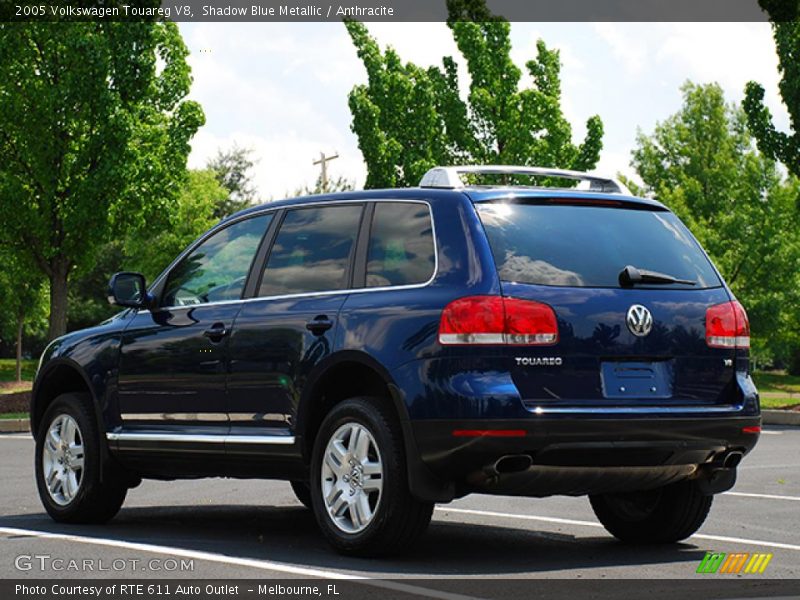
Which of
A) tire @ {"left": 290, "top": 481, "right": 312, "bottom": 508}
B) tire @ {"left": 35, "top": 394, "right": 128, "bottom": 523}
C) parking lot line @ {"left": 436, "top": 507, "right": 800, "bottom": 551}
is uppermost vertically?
tire @ {"left": 35, "top": 394, "right": 128, "bottom": 523}

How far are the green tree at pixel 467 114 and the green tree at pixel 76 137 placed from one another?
6.24 metres

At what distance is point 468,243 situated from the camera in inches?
288

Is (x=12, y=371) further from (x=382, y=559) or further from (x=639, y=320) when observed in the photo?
(x=639, y=320)

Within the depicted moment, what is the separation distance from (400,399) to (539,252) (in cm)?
103

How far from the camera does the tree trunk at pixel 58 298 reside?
32156 mm

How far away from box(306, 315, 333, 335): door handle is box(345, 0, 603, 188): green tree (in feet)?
93.2

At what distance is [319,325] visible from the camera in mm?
7738

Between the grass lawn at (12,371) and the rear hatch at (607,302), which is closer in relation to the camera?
the rear hatch at (607,302)

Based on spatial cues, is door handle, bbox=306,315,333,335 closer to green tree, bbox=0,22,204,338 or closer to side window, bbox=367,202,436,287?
side window, bbox=367,202,436,287

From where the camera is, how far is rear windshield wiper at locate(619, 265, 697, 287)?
7410 mm

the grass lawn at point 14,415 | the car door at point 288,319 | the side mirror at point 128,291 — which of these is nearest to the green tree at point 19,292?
the grass lawn at point 14,415

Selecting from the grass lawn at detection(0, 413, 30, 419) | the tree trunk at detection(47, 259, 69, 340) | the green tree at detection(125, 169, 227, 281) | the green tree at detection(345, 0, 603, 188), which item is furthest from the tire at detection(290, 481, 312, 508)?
the green tree at detection(125, 169, 227, 281)

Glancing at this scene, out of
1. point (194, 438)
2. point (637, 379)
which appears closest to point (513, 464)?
point (637, 379)

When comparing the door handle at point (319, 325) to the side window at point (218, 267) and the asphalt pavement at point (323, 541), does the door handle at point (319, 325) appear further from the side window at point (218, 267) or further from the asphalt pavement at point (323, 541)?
the asphalt pavement at point (323, 541)
